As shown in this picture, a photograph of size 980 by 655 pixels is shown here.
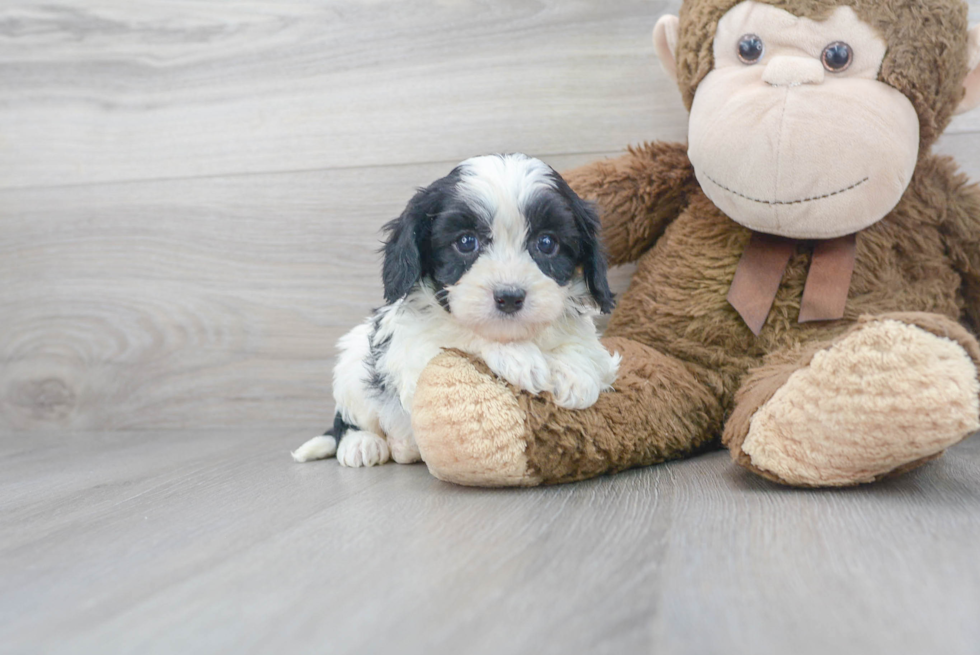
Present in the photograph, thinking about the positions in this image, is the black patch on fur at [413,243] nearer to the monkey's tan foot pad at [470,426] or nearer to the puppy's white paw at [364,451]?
the monkey's tan foot pad at [470,426]

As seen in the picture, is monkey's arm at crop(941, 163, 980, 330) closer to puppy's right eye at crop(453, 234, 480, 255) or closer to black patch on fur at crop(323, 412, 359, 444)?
puppy's right eye at crop(453, 234, 480, 255)

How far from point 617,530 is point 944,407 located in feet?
1.53

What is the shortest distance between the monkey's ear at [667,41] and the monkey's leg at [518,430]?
72 centimetres

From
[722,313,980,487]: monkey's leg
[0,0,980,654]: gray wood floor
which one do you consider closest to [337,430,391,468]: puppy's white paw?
[0,0,980,654]: gray wood floor

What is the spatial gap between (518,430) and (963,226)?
1.03 m

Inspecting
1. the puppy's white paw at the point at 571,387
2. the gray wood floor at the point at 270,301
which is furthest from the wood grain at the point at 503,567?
the puppy's white paw at the point at 571,387

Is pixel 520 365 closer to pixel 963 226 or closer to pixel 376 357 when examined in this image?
pixel 376 357

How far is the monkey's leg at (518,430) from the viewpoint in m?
1.28

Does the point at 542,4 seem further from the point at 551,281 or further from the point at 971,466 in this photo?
the point at 971,466

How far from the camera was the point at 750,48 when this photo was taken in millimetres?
1489

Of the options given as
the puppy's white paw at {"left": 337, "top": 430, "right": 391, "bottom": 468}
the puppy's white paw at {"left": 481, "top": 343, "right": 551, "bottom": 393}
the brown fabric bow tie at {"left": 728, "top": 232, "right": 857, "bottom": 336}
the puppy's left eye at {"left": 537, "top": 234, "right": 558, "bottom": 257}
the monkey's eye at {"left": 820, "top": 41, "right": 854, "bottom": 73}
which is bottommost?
the puppy's white paw at {"left": 337, "top": 430, "right": 391, "bottom": 468}

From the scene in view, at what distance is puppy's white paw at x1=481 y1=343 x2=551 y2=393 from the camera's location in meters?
1.34

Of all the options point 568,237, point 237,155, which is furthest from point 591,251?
point 237,155

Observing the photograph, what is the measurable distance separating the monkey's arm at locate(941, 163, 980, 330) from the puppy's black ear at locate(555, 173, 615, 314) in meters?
0.74
